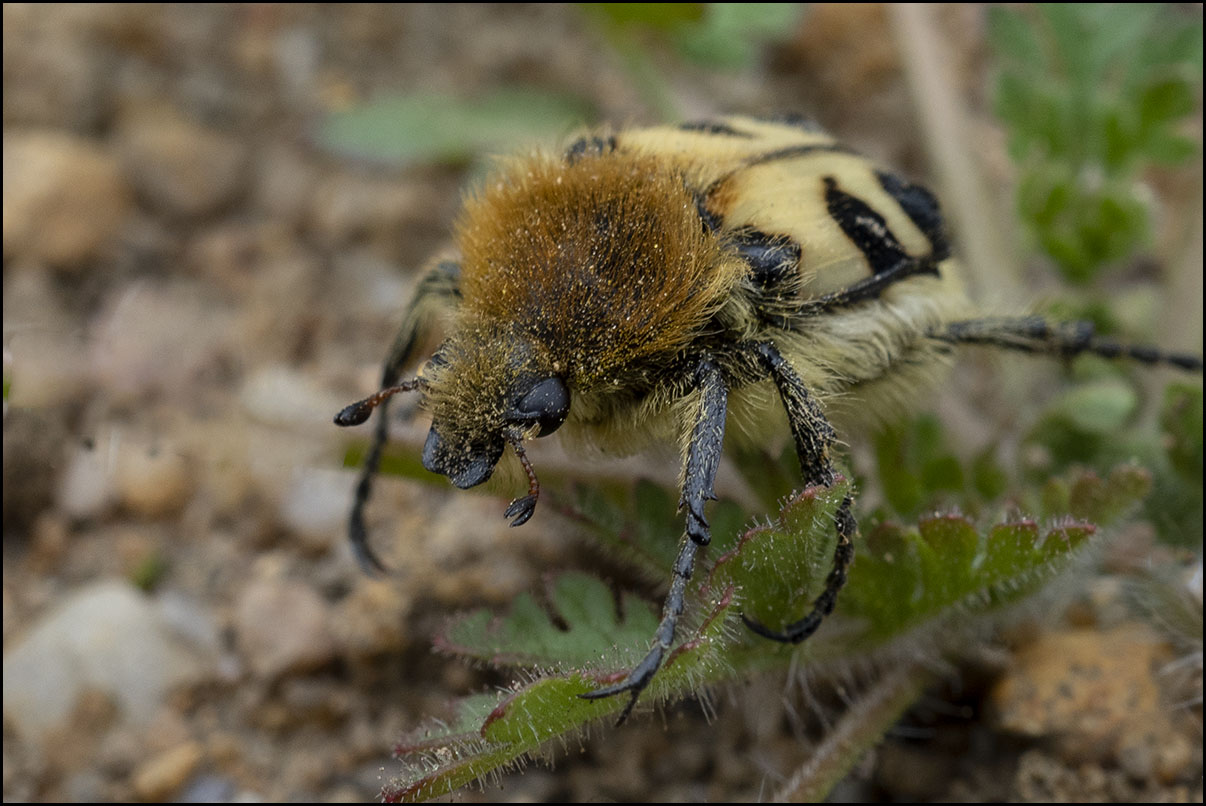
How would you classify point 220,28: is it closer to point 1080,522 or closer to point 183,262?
point 183,262

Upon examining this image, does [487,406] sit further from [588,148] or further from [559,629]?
[588,148]

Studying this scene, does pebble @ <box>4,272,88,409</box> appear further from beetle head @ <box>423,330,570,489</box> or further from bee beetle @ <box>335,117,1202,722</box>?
beetle head @ <box>423,330,570,489</box>

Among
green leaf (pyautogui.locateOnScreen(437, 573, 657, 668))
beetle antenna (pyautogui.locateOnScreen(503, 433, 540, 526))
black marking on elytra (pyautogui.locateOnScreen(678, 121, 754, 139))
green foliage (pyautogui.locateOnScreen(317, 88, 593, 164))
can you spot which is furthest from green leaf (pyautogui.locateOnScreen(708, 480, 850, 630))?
green foliage (pyautogui.locateOnScreen(317, 88, 593, 164))

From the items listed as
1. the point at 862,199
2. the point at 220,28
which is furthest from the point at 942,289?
the point at 220,28

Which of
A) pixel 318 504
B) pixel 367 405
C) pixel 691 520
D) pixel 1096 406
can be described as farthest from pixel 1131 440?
pixel 318 504

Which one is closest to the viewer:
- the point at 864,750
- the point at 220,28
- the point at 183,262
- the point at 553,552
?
the point at 864,750

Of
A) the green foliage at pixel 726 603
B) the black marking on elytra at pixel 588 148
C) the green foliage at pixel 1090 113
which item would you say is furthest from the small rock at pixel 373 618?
the green foliage at pixel 1090 113
